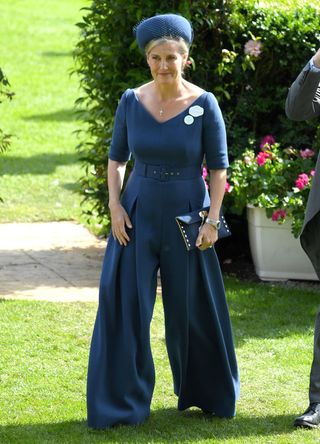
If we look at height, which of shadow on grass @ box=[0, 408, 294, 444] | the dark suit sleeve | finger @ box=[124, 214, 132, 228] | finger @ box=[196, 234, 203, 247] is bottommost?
shadow on grass @ box=[0, 408, 294, 444]

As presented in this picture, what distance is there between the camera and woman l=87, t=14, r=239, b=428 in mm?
5016

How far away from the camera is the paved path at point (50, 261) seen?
Answer: 7.67 meters

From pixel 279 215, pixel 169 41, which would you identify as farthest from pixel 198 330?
pixel 279 215

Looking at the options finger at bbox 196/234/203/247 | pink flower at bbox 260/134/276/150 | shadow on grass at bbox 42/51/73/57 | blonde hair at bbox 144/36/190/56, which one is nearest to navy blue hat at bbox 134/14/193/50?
blonde hair at bbox 144/36/190/56

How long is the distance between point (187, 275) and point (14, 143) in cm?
874

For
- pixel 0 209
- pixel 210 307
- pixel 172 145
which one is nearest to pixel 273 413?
pixel 210 307

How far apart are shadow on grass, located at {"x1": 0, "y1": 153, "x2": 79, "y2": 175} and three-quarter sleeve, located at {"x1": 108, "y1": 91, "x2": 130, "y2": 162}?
6.57 meters

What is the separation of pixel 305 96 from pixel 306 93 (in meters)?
0.01

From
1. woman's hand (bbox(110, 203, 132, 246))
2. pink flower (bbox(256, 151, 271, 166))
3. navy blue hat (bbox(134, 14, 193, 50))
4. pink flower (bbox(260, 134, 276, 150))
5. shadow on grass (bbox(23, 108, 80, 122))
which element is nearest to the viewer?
navy blue hat (bbox(134, 14, 193, 50))

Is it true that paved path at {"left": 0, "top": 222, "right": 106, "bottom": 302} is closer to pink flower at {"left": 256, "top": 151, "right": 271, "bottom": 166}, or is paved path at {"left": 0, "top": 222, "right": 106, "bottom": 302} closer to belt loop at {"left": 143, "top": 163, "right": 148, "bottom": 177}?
pink flower at {"left": 256, "top": 151, "right": 271, "bottom": 166}

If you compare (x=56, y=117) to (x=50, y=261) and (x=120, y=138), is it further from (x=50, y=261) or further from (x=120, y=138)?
(x=120, y=138)

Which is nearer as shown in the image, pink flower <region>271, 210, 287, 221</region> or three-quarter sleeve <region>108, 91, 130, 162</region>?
three-quarter sleeve <region>108, 91, 130, 162</region>

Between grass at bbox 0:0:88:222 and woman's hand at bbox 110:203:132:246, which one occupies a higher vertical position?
woman's hand at bbox 110:203:132:246

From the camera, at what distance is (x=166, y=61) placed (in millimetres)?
4887
